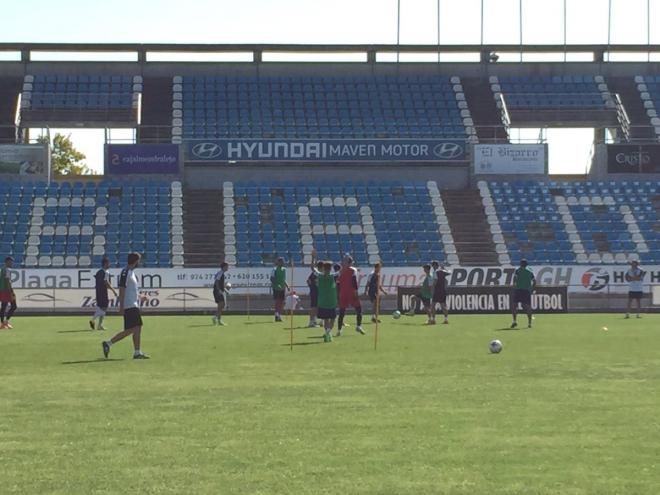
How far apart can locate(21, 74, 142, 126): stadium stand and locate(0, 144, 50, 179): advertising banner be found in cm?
187

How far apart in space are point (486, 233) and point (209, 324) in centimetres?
2189

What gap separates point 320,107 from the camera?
6219 cm

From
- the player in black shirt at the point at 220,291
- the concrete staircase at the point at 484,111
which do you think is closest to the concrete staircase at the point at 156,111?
the concrete staircase at the point at 484,111

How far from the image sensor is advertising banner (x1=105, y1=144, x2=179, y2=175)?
2265 inches

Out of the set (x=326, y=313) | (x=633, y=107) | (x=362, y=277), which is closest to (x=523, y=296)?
(x=326, y=313)

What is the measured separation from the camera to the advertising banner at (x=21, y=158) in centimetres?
5712

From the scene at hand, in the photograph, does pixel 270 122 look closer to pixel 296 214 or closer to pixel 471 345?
pixel 296 214

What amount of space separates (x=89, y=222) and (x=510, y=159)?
799 inches

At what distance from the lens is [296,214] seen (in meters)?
55.6

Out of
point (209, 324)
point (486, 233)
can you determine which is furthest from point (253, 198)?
point (209, 324)

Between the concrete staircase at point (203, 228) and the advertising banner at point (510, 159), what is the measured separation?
41.4ft

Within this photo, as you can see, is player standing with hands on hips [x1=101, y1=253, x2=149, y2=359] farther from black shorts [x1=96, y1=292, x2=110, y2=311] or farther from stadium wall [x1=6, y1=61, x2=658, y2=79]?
stadium wall [x1=6, y1=61, x2=658, y2=79]

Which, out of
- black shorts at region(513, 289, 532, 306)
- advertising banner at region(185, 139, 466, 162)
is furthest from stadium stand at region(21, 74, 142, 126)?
black shorts at region(513, 289, 532, 306)

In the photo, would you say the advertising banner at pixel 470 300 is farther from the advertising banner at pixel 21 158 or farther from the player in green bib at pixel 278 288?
the advertising banner at pixel 21 158
